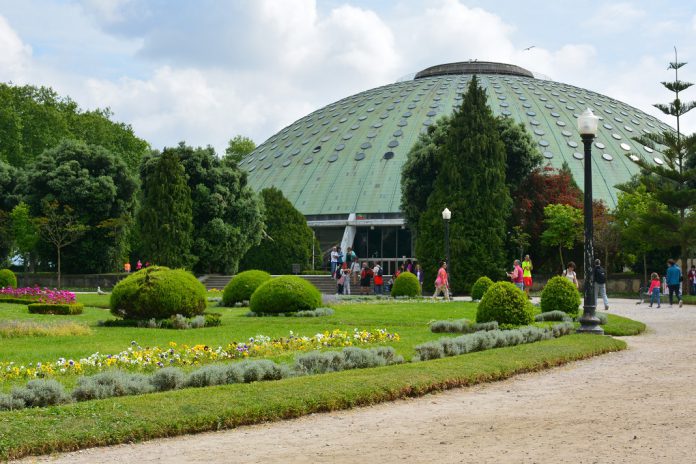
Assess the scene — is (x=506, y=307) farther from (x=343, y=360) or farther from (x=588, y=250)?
(x=343, y=360)

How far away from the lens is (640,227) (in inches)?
1471

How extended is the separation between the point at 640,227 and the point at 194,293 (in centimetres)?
2396

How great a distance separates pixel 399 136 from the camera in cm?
7125

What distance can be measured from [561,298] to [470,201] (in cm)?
1808

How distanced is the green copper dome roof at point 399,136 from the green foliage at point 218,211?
660 inches

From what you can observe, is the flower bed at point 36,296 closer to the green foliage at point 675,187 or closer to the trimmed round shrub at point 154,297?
the trimmed round shrub at point 154,297

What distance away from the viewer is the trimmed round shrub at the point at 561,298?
21.4 m

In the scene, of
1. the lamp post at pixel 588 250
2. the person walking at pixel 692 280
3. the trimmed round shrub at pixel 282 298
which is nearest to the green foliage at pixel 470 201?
the person walking at pixel 692 280

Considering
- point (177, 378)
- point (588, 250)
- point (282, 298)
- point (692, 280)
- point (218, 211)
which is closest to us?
point (177, 378)

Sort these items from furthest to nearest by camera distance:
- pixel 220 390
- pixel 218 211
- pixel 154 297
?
pixel 218 211 < pixel 154 297 < pixel 220 390

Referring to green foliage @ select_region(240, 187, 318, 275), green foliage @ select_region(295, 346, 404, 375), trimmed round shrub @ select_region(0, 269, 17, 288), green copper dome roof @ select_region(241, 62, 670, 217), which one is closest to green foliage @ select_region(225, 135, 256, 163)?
green copper dome roof @ select_region(241, 62, 670, 217)

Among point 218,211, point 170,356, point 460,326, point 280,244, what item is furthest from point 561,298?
point 280,244

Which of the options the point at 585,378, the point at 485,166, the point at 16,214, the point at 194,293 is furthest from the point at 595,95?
the point at 585,378

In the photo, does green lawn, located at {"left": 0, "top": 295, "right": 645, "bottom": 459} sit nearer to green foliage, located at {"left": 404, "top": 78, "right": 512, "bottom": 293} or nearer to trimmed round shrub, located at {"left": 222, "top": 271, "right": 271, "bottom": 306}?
trimmed round shrub, located at {"left": 222, "top": 271, "right": 271, "bottom": 306}
